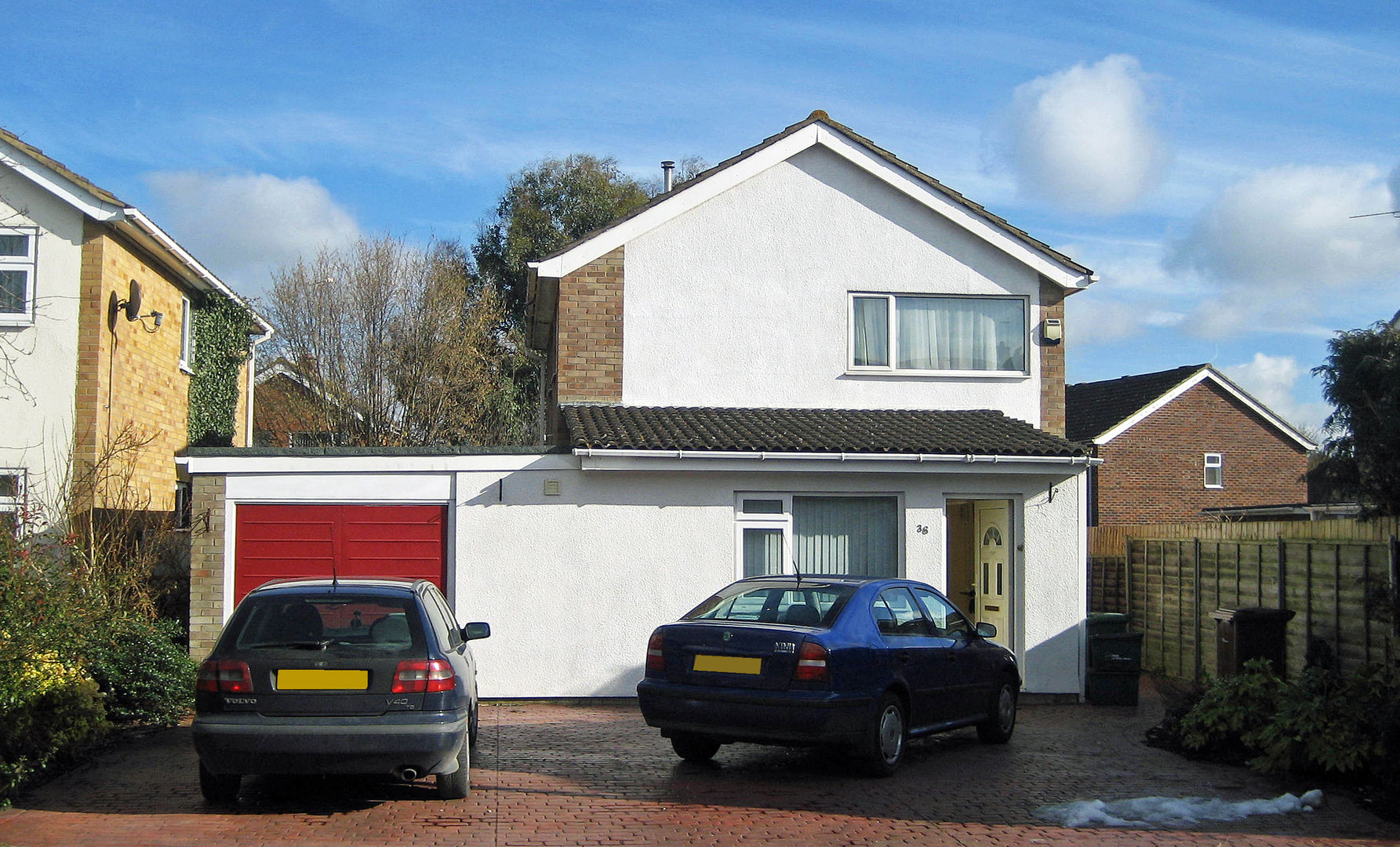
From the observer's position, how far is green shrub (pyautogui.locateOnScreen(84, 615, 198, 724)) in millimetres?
10641

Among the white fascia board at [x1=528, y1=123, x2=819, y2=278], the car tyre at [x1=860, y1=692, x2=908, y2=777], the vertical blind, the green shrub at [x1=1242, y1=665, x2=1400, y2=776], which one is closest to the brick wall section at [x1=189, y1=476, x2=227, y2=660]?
the white fascia board at [x1=528, y1=123, x2=819, y2=278]

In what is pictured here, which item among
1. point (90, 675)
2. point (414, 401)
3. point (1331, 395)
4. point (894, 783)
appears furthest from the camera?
point (414, 401)

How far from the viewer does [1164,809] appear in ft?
27.2

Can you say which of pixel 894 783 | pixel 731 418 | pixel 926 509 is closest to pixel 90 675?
pixel 894 783

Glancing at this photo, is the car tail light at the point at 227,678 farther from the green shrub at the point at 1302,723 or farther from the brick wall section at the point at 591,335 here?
the brick wall section at the point at 591,335

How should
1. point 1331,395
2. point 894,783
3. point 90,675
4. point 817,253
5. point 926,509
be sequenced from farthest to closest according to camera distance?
1. point 817,253
2. point 926,509
3. point 90,675
4. point 1331,395
5. point 894,783

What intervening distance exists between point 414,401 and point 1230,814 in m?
22.8

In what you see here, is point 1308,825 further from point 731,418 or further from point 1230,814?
point 731,418

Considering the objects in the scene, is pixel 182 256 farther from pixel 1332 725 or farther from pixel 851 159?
pixel 1332 725

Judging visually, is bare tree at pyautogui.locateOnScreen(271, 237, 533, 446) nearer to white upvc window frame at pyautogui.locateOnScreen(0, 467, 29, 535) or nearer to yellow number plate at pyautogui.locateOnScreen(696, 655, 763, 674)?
white upvc window frame at pyautogui.locateOnScreen(0, 467, 29, 535)

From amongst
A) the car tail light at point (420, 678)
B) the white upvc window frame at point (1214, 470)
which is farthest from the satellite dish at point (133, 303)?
the white upvc window frame at point (1214, 470)

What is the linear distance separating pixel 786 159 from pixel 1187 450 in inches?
799

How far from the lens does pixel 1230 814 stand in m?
8.27

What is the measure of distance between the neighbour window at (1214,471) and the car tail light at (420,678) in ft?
95.3
